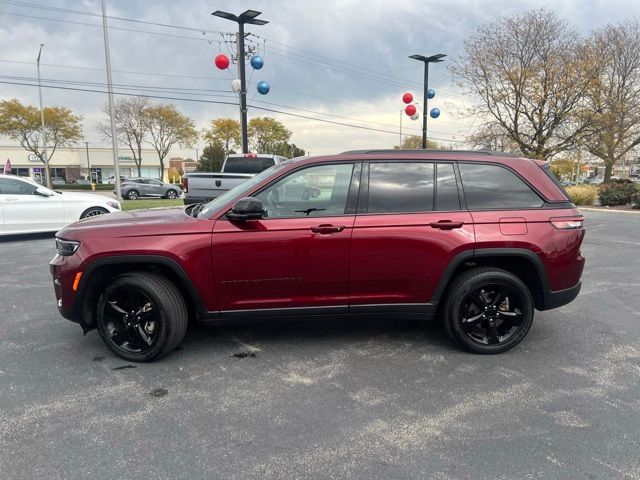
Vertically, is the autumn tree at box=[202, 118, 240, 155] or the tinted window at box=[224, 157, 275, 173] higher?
the autumn tree at box=[202, 118, 240, 155]

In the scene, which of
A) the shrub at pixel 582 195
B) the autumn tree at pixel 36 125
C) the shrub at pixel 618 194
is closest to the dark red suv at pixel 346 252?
the shrub at pixel 618 194

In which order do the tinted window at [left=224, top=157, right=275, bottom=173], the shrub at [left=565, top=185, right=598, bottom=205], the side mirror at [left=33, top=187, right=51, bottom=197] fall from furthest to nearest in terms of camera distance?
1. the shrub at [left=565, top=185, right=598, bottom=205]
2. the tinted window at [left=224, top=157, right=275, bottom=173]
3. the side mirror at [left=33, top=187, right=51, bottom=197]

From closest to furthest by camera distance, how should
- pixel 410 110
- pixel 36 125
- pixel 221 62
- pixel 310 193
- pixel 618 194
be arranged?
pixel 310 193
pixel 221 62
pixel 410 110
pixel 618 194
pixel 36 125

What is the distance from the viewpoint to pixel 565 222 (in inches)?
152

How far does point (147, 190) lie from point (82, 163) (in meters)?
53.9

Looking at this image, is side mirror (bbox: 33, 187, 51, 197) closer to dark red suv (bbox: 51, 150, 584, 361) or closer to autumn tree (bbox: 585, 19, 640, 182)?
dark red suv (bbox: 51, 150, 584, 361)

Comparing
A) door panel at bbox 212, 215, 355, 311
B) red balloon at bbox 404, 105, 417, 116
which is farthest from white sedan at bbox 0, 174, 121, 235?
red balloon at bbox 404, 105, 417, 116

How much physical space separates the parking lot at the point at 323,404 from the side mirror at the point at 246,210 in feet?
3.92

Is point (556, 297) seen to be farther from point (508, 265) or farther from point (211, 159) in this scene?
point (211, 159)

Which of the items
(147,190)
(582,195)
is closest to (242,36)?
(582,195)

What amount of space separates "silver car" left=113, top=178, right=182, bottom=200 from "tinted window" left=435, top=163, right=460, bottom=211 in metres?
31.2

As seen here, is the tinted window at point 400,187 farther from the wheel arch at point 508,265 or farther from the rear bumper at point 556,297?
the rear bumper at point 556,297

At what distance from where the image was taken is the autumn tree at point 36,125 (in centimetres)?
4575

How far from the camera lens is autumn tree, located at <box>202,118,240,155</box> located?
56.8 metres
